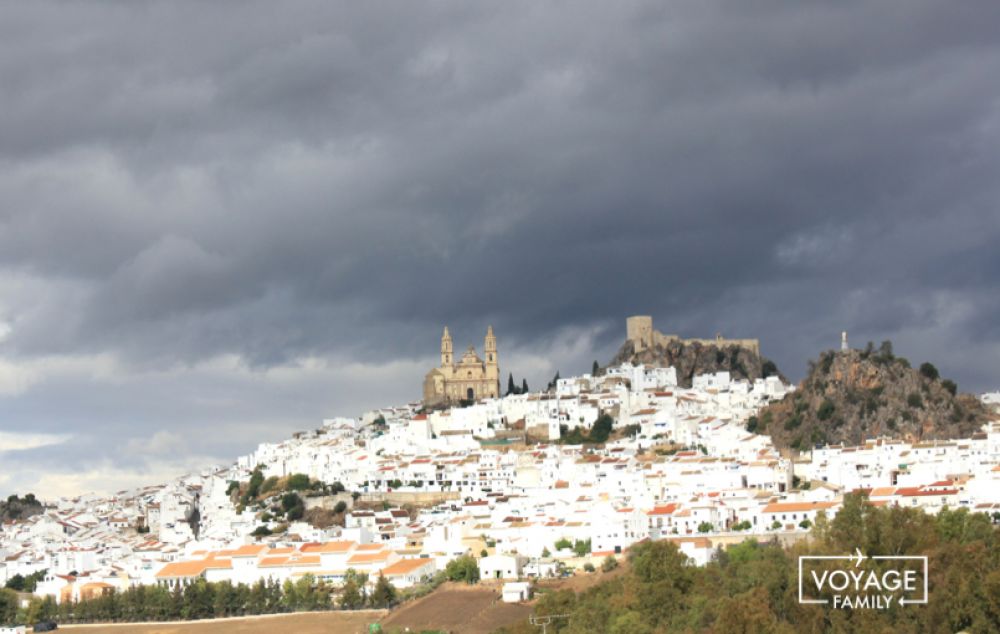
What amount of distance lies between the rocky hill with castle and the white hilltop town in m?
2.68

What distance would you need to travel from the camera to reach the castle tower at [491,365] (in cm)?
11331

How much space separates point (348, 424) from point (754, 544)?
57.3 metres

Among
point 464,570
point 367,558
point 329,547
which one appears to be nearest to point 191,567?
point 329,547

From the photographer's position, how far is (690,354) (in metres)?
110

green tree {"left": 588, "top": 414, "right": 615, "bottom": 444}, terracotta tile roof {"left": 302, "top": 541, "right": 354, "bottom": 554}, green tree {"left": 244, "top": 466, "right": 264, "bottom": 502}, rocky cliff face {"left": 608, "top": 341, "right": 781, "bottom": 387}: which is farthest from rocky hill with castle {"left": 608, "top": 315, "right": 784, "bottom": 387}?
terracotta tile roof {"left": 302, "top": 541, "right": 354, "bottom": 554}

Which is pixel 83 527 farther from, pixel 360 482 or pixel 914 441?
pixel 914 441

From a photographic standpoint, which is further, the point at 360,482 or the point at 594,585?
the point at 360,482

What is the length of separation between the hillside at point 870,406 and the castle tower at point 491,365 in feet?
98.5

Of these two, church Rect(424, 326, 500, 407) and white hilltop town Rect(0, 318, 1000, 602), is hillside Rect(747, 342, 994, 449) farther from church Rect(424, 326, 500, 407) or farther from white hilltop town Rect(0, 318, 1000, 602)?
church Rect(424, 326, 500, 407)

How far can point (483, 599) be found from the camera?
59.5 m

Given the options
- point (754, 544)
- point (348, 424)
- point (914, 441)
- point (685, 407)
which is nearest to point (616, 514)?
point (754, 544)

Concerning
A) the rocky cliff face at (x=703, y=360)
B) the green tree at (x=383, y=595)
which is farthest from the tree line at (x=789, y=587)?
the rocky cliff face at (x=703, y=360)

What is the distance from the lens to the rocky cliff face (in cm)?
10762

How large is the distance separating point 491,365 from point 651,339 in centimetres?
1210
